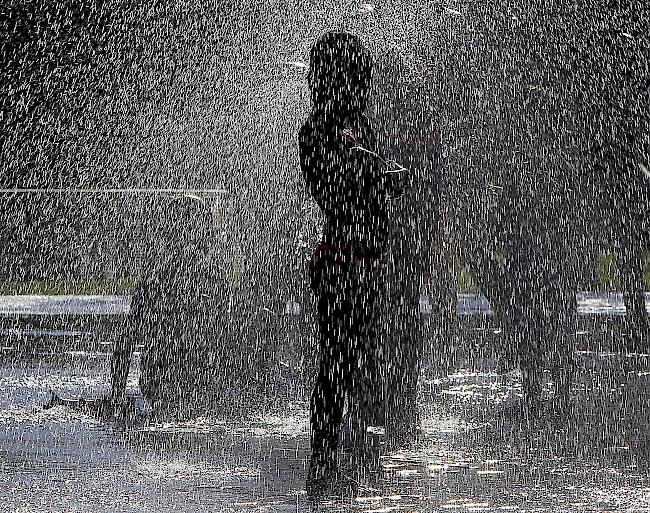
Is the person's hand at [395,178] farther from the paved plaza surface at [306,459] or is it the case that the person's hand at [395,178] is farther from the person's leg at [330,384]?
the paved plaza surface at [306,459]

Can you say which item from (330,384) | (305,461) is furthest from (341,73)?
(305,461)

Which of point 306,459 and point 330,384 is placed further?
point 306,459

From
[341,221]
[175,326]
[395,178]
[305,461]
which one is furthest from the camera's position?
[175,326]

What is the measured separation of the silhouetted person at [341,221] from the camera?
4.69 meters

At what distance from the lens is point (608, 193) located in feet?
27.1

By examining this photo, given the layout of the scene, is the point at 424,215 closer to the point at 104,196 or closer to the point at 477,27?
the point at 477,27

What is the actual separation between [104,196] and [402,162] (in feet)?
54.8

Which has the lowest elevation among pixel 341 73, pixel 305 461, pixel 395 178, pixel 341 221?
pixel 305 461

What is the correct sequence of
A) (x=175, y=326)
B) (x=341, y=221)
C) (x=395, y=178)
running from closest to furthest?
(x=341, y=221) < (x=395, y=178) < (x=175, y=326)

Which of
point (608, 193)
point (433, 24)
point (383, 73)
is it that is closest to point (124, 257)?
point (433, 24)

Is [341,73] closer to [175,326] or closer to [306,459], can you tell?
[306,459]

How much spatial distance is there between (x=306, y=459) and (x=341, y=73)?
150 centimetres

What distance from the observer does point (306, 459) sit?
5.26 m

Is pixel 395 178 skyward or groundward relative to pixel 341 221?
skyward
